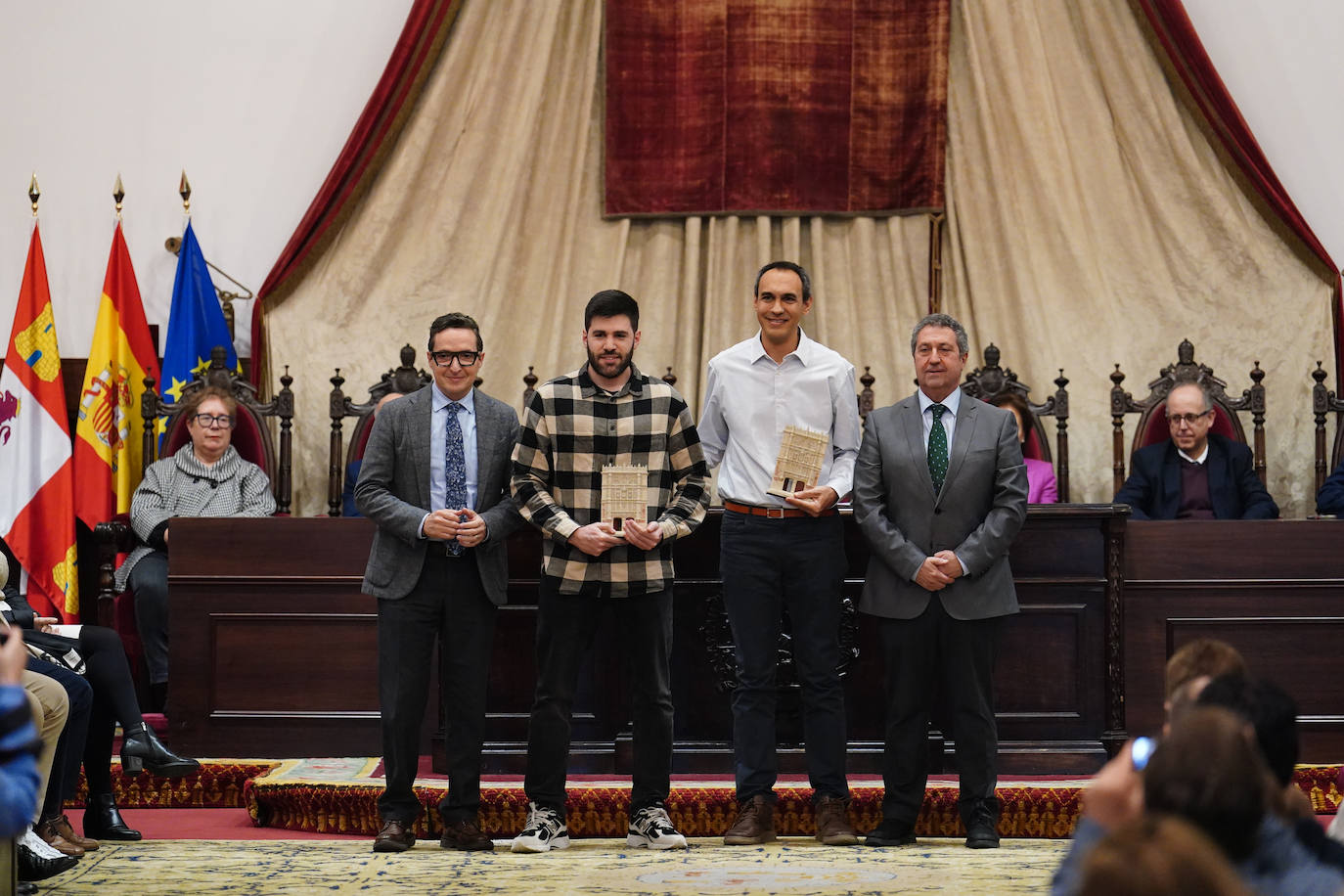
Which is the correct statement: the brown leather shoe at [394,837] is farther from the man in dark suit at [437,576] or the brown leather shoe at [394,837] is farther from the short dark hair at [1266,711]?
the short dark hair at [1266,711]

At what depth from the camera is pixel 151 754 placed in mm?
3947

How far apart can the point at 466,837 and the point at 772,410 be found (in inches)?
57.5

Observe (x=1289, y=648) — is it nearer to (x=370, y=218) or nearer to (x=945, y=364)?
(x=945, y=364)

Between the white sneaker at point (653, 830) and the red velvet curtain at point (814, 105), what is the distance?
3.74 meters

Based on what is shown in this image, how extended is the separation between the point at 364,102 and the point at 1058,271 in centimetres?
354

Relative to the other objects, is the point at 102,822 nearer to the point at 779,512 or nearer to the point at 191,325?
the point at 779,512

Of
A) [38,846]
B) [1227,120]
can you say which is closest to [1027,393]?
[1227,120]

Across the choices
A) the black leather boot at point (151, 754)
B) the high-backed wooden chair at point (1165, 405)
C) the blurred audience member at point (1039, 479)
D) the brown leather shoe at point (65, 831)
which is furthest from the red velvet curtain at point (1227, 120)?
the brown leather shoe at point (65, 831)

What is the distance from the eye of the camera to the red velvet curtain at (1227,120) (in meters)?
6.66

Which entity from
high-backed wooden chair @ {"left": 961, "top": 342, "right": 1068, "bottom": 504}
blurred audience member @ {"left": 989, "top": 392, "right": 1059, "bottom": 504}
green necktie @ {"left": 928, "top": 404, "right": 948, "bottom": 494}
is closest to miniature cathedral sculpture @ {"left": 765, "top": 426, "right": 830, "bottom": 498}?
green necktie @ {"left": 928, "top": 404, "right": 948, "bottom": 494}

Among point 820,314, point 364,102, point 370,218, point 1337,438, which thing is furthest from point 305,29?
point 1337,438

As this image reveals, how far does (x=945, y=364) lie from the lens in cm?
404

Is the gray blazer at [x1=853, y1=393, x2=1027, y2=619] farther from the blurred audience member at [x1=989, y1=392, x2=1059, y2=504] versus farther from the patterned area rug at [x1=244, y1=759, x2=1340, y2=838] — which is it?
the blurred audience member at [x1=989, y1=392, x2=1059, y2=504]

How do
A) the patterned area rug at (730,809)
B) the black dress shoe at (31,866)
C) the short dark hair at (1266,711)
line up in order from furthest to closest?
1. the patterned area rug at (730,809)
2. the black dress shoe at (31,866)
3. the short dark hair at (1266,711)
